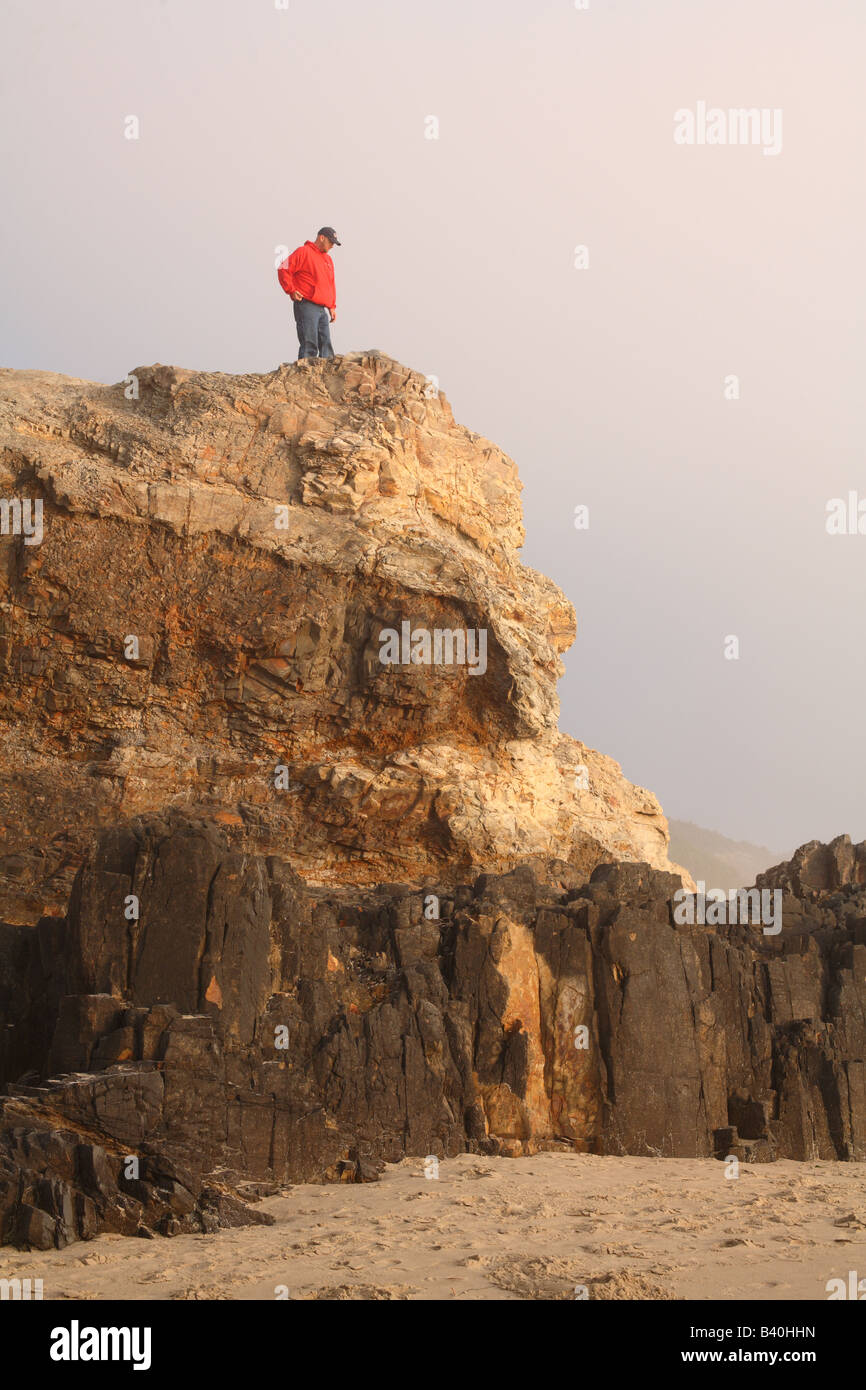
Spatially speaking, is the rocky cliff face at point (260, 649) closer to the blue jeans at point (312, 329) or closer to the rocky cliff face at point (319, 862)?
the rocky cliff face at point (319, 862)

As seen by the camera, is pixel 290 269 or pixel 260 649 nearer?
pixel 260 649

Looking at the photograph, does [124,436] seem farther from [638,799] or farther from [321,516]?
[638,799]

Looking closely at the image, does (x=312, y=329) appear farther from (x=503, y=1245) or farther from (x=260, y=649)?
(x=503, y=1245)

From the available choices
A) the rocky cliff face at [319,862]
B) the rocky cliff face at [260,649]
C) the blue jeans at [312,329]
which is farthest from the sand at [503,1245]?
the blue jeans at [312,329]

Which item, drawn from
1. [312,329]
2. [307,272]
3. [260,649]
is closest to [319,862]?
[260,649]

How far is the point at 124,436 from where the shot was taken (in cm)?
2486

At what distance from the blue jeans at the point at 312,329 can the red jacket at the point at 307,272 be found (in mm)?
390

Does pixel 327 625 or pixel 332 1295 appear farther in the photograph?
pixel 327 625

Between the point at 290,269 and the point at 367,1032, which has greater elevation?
the point at 290,269

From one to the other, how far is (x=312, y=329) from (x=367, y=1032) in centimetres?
1678

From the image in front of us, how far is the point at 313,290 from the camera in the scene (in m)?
26.8

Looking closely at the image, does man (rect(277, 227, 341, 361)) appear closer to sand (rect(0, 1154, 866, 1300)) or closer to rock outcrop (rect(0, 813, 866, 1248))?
rock outcrop (rect(0, 813, 866, 1248))
